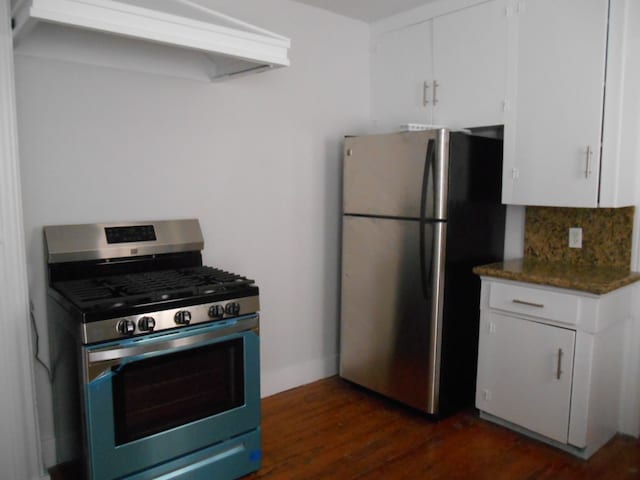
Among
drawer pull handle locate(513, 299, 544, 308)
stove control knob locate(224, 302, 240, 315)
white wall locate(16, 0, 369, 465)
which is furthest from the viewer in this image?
drawer pull handle locate(513, 299, 544, 308)

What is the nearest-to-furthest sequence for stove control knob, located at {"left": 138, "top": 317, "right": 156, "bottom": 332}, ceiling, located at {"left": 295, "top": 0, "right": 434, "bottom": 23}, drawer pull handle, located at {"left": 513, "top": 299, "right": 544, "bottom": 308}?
stove control knob, located at {"left": 138, "top": 317, "right": 156, "bottom": 332}
drawer pull handle, located at {"left": 513, "top": 299, "right": 544, "bottom": 308}
ceiling, located at {"left": 295, "top": 0, "right": 434, "bottom": 23}

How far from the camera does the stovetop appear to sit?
193 centimetres

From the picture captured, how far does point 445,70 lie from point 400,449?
224cm

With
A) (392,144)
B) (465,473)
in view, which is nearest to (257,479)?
(465,473)

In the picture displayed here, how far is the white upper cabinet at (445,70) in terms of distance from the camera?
2898mm

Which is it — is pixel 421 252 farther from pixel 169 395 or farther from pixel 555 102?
pixel 169 395

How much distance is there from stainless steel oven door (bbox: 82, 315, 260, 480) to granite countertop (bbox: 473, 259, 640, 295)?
1354mm

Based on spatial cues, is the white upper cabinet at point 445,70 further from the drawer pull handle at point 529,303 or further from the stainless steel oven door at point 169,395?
the stainless steel oven door at point 169,395

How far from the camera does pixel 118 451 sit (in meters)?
1.95

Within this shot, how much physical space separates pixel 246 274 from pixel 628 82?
7.39ft

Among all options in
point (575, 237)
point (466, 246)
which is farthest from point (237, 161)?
point (575, 237)

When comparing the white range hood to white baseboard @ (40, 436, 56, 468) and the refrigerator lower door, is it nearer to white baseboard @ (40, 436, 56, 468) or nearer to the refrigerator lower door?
the refrigerator lower door

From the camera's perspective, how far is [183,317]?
2070 mm

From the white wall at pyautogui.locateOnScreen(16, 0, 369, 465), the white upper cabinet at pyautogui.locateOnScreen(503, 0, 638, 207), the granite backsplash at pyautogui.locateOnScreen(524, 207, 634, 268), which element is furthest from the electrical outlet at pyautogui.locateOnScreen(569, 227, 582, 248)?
the white wall at pyautogui.locateOnScreen(16, 0, 369, 465)
